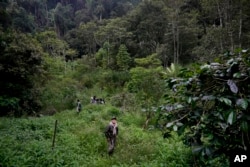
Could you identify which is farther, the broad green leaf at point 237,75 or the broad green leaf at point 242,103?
the broad green leaf at point 237,75

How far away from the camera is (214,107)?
2.24m

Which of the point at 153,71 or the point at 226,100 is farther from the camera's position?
the point at 153,71

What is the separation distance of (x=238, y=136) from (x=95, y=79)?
21107 millimetres

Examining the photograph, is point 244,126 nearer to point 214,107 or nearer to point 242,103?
point 242,103

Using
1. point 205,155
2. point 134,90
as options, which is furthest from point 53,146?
point 134,90

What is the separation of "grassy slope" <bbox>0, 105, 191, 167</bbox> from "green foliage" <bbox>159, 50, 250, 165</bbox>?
416 centimetres

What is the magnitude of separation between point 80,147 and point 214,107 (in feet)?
22.2

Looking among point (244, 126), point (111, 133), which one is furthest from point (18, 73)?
point (244, 126)

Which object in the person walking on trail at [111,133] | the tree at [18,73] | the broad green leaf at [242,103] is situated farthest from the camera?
the tree at [18,73]

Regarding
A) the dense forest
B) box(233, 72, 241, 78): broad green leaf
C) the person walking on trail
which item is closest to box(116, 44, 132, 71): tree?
the dense forest

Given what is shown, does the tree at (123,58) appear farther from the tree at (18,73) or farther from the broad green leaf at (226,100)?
the broad green leaf at (226,100)

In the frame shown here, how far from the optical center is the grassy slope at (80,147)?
6703 millimetres

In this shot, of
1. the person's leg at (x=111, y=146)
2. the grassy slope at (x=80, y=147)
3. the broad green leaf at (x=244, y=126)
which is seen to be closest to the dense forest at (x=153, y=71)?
the broad green leaf at (x=244, y=126)

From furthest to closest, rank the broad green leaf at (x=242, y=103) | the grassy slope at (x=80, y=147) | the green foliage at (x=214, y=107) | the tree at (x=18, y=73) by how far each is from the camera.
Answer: the tree at (x=18, y=73) < the grassy slope at (x=80, y=147) < the green foliage at (x=214, y=107) < the broad green leaf at (x=242, y=103)
